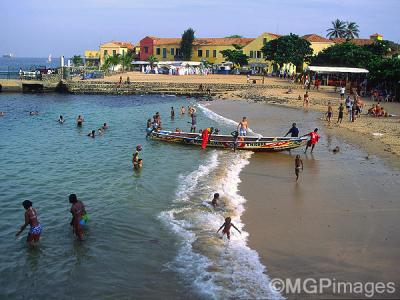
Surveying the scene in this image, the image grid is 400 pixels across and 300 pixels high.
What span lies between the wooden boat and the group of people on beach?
1164 centimetres

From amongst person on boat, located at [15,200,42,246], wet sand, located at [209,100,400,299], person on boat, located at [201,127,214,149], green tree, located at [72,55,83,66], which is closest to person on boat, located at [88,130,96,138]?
person on boat, located at [201,127,214,149]

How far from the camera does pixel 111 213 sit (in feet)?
46.4

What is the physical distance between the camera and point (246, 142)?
2259 cm

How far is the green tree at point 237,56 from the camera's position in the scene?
72500 millimetres

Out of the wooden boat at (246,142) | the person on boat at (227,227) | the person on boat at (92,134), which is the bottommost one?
the person on boat at (227,227)

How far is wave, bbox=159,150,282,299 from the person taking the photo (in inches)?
375

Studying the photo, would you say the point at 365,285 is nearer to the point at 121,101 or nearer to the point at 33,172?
the point at 33,172

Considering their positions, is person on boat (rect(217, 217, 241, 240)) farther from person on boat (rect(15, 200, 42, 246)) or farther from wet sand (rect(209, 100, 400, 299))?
person on boat (rect(15, 200, 42, 246))

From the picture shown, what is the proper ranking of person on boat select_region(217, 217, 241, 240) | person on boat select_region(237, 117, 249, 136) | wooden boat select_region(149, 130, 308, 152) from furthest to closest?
person on boat select_region(237, 117, 249, 136) < wooden boat select_region(149, 130, 308, 152) < person on boat select_region(217, 217, 241, 240)

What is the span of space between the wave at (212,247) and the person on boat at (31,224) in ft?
12.1

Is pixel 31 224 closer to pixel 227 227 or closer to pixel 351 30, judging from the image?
pixel 227 227

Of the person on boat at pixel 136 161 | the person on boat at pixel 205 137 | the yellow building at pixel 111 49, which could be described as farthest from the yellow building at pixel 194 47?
the person on boat at pixel 136 161

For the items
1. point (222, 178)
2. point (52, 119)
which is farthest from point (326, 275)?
point (52, 119)

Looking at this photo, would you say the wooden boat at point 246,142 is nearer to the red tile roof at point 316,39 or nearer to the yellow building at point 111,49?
the red tile roof at point 316,39
